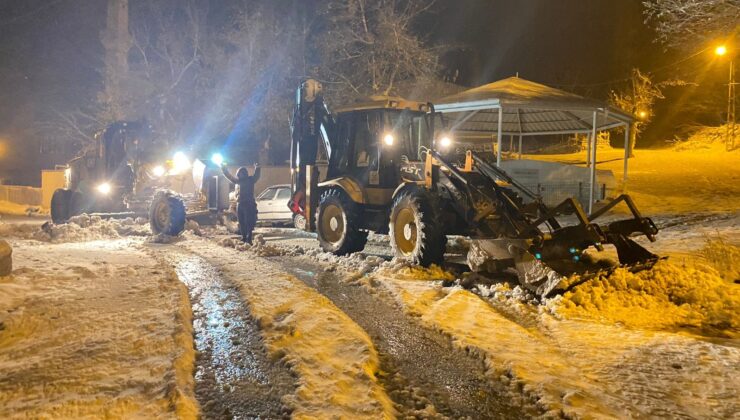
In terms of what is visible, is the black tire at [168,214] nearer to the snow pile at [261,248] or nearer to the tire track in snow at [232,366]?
the snow pile at [261,248]

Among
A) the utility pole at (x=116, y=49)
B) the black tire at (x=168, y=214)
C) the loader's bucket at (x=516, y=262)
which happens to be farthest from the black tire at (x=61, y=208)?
the utility pole at (x=116, y=49)

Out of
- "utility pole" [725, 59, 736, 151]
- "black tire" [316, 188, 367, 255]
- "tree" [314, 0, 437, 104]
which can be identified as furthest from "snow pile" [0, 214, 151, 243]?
"utility pole" [725, 59, 736, 151]

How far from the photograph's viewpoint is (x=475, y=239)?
8.88 m

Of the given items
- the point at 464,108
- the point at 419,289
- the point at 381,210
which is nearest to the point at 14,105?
the point at 464,108

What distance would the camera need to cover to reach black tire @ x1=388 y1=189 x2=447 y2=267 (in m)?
9.68

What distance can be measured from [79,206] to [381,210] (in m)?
11.2

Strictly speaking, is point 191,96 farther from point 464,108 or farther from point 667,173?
point 667,173

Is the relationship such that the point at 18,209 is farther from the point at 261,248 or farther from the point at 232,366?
the point at 232,366

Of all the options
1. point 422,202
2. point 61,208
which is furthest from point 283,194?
point 422,202

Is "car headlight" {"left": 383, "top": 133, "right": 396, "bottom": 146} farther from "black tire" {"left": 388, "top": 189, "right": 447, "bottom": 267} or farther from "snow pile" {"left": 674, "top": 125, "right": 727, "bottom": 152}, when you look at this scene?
"snow pile" {"left": 674, "top": 125, "right": 727, "bottom": 152}

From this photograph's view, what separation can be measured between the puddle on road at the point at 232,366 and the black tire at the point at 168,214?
6856mm

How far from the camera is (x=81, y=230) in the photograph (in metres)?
15.3

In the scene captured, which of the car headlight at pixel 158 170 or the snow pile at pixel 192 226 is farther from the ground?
the car headlight at pixel 158 170

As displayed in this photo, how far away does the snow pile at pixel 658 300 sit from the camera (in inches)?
272
